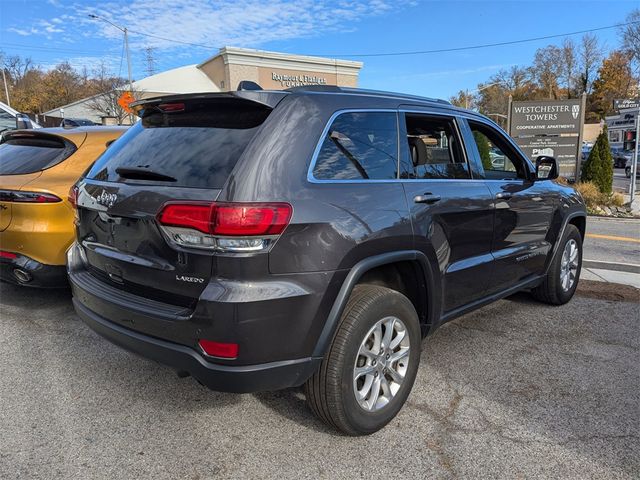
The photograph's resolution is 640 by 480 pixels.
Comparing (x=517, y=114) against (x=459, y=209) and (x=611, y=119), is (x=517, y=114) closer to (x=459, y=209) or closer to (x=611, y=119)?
(x=459, y=209)

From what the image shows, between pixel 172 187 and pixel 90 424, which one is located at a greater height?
pixel 172 187

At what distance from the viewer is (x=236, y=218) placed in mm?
2256

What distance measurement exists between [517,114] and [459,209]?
46.9 ft

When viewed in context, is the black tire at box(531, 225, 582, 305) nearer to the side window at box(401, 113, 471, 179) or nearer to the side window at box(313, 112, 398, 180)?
the side window at box(401, 113, 471, 179)

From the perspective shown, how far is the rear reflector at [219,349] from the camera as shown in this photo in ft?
7.52

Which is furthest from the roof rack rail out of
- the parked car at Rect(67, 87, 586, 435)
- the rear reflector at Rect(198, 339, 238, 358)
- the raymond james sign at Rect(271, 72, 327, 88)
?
the raymond james sign at Rect(271, 72, 327, 88)

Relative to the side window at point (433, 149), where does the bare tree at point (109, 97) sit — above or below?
above

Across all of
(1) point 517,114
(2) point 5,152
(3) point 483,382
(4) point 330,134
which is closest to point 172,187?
(4) point 330,134

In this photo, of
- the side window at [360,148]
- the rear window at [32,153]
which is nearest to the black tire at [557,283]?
the side window at [360,148]

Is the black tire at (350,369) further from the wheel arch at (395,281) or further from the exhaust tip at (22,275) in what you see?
the exhaust tip at (22,275)

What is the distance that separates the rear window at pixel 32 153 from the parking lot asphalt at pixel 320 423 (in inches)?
55.3

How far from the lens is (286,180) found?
94.4 inches

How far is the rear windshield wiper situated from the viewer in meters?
2.58

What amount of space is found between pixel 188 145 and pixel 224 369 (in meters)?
1.16
